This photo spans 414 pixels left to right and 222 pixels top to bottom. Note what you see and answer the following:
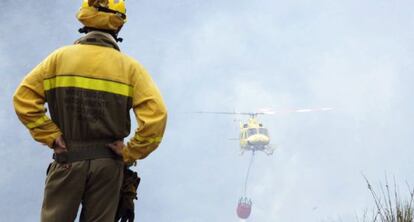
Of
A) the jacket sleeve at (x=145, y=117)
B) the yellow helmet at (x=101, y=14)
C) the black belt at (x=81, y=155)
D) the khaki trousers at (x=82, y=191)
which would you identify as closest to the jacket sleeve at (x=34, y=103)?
the black belt at (x=81, y=155)

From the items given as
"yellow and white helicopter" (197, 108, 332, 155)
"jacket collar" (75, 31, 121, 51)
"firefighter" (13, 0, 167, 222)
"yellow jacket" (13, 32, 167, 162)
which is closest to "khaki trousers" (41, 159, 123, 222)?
"firefighter" (13, 0, 167, 222)

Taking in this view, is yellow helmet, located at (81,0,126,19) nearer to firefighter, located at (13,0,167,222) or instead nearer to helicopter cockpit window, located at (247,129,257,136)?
firefighter, located at (13,0,167,222)

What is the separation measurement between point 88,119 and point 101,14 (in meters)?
0.65

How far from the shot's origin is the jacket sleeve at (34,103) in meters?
3.76

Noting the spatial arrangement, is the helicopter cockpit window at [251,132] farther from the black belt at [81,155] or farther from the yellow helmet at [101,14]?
the black belt at [81,155]

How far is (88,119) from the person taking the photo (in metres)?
3.71

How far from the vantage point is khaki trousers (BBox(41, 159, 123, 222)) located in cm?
366

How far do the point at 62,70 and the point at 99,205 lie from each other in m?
0.79

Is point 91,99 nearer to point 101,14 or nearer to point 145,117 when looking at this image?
point 145,117

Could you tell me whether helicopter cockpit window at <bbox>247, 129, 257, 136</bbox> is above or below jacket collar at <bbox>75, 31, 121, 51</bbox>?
above

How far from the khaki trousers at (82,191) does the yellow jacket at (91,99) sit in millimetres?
139

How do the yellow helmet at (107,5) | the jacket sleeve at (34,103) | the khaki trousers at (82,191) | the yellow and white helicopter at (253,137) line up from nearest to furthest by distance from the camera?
the khaki trousers at (82,191) → the jacket sleeve at (34,103) → the yellow helmet at (107,5) → the yellow and white helicopter at (253,137)

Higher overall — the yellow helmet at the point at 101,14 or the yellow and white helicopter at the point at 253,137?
the yellow and white helicopter at the point at 253,137

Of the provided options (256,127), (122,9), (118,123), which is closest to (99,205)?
(118,123)
